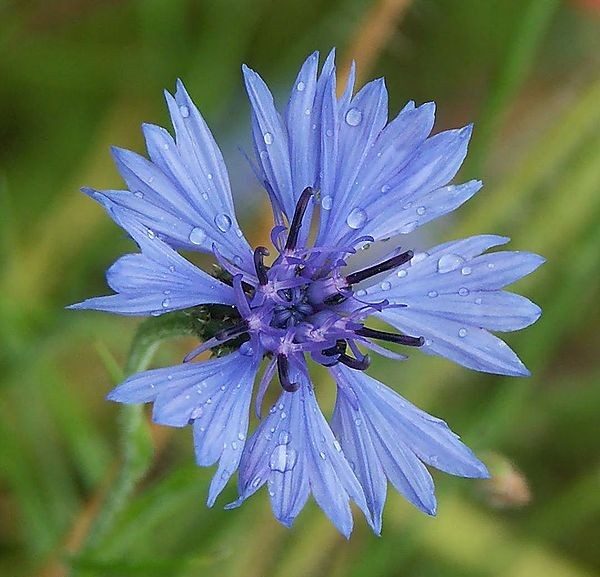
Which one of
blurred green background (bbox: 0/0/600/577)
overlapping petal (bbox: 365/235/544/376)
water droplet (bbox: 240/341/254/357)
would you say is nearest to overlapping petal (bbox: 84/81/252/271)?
water droplet (bbox: 240/341/254/357)

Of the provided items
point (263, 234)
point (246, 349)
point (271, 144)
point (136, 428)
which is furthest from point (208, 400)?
point (263, 234)

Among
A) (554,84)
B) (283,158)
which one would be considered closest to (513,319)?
(283,158)

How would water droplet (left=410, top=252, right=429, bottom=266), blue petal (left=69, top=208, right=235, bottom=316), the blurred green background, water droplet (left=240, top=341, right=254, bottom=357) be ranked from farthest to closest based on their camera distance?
the blurred green background, water droplet (left=410, top=252, right=429, bottom=266), water droplet (left=240, top=341, right=254, bottom=357), blue petal (left=69, top=208, right=235, bottom=316)

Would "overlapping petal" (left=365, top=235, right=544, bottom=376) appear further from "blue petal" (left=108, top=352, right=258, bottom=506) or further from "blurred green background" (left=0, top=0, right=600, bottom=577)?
"blurred green background" (left=0, top=0, right=600, bottom=577)

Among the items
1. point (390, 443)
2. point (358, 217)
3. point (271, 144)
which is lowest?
point (390, 443)

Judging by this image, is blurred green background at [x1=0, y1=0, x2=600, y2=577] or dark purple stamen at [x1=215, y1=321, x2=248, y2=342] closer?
dark purple stamen at [x1=215, y1=321, x2=248, y2=342]

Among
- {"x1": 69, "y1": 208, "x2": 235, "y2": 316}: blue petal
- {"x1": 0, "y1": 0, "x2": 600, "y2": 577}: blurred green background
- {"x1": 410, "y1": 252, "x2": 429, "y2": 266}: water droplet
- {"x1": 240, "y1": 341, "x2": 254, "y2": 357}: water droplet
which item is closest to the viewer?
{"x1": 69, "y1": 208, "x2": 235, "y2": 316}: blue petal

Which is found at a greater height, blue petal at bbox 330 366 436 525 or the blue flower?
the blue flower

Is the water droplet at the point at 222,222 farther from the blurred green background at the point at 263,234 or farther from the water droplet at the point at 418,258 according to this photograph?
the blurred green background at the point at 263,234

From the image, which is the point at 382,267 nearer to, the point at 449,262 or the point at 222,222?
the point at 449,262
